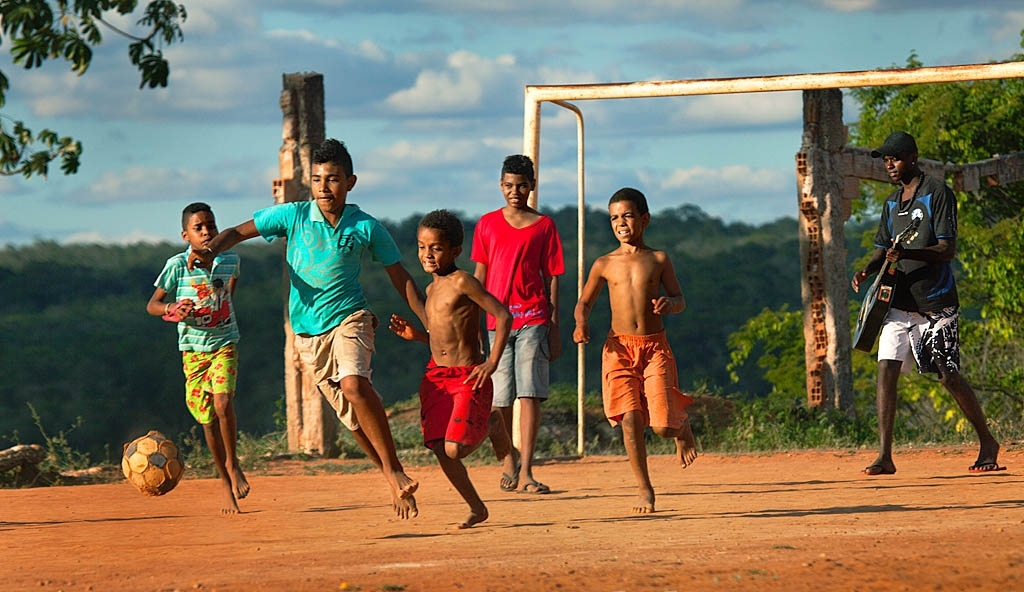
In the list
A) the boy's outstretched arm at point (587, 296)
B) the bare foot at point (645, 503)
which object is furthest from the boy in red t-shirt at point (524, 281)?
the bare foot at point (645, 503)

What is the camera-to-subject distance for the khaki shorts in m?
7.10

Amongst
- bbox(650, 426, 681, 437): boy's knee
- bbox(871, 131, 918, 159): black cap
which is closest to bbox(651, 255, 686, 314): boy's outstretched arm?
bbox(650, 426, 681, 437): boy's knee

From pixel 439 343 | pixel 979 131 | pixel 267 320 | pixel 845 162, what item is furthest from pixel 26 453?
pixel 267 320

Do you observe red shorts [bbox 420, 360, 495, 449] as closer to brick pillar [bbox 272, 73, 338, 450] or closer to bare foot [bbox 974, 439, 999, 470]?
bare foot [bbox 974, 439, 999, 470]

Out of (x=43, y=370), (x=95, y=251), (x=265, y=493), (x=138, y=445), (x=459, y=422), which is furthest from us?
(x=95, y=251)

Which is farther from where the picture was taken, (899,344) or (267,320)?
(267,320)

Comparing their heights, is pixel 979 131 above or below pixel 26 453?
above

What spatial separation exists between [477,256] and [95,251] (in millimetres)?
34218

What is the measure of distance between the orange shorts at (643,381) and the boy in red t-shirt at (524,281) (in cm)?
115

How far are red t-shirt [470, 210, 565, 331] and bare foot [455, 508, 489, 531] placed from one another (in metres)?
1.77

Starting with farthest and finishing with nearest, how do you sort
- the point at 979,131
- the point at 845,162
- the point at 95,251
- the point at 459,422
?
the point at 95,251 → the point at 979,131 → the point at 845,162 → the point at 459,422

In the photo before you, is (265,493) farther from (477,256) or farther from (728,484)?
(728,484)

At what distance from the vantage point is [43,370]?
36.0 meters

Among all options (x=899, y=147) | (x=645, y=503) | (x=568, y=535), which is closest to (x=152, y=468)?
(x=568, y=535)
